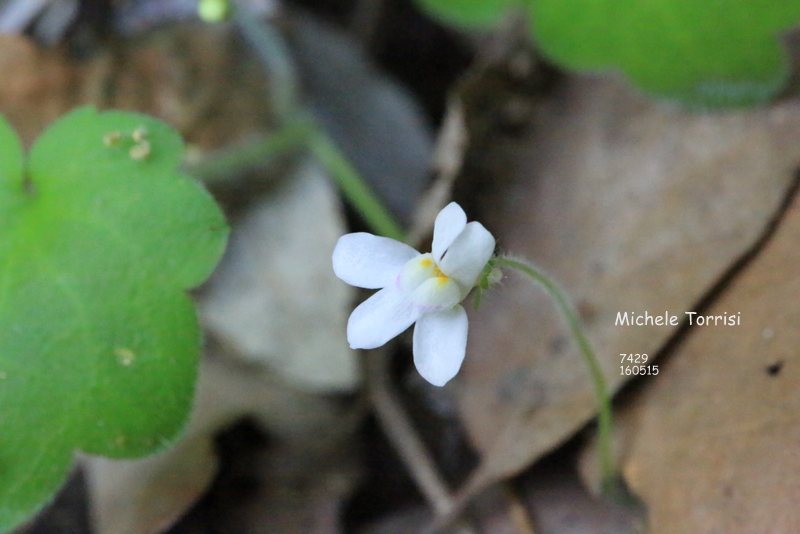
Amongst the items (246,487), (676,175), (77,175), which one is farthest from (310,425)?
(676,175)

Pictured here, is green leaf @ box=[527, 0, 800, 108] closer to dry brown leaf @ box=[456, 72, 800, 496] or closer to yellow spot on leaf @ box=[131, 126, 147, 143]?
dry brown leaf @ box=[456, 72, 800, 496]

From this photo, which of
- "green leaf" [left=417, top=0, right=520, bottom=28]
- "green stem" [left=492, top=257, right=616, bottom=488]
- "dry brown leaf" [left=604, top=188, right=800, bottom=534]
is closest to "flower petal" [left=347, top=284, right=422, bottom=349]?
"green stem" [left=492, top=257, right=616, bottom=488]

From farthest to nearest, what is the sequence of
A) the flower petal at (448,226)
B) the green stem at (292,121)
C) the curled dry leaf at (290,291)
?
the green stem at (292,121) < the curled dry leaf at (290,291) < the flower petal at (448,226)

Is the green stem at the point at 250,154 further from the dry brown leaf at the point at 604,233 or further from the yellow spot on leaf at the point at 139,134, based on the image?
the dry brown leaf at the point at 604,233

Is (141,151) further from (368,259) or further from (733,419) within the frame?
(733,419)

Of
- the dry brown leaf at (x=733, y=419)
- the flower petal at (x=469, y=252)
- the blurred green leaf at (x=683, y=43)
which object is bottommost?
the dry brown leaf at (x=733, y=419)

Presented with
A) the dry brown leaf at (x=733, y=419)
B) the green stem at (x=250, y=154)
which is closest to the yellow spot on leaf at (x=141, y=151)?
the green stem at (x=250, y=154)
